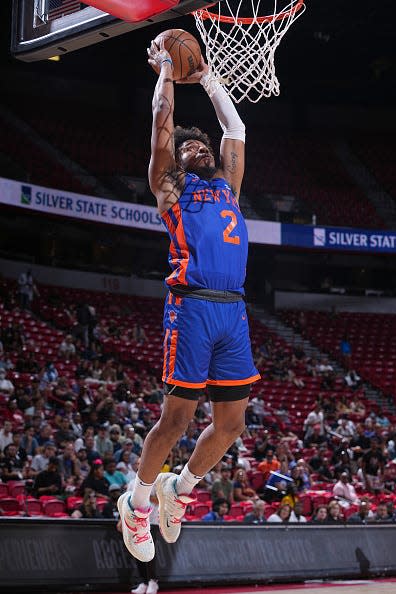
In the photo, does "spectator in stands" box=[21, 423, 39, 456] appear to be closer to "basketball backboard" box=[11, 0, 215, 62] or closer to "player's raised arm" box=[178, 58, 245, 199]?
"basketball backboard" box=[11, 0, 215, 62]

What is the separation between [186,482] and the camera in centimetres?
458

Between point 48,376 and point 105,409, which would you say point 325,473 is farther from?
point 48,376

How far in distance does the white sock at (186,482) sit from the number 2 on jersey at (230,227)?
50.1 inches

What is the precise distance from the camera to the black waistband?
4.28 m

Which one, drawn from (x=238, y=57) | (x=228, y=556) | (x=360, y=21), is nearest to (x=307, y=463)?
(x=228, y=556)

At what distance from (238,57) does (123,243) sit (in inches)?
680

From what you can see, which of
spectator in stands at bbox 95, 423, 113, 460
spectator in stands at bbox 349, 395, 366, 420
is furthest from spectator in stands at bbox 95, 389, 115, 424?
spectator in stands at bbox 349, 395, 366, 420

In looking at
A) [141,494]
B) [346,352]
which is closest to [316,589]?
[141,494]

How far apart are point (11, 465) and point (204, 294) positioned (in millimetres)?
6681

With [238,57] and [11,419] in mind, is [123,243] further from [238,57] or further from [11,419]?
[238,57]

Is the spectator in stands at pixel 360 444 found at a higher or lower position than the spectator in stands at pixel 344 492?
higher

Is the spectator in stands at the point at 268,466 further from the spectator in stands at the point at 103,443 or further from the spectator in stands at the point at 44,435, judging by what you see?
the spectator in stands at the point at 44,435

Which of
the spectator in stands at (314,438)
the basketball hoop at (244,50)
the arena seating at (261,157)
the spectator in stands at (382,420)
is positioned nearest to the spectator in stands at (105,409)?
the spectator in stands at (314,438)

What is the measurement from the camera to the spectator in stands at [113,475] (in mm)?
9828
